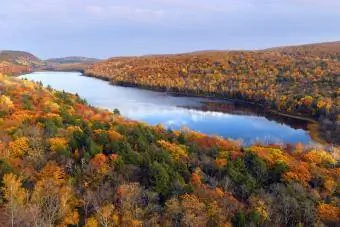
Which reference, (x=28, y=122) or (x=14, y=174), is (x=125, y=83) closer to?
(x=28, y=122)

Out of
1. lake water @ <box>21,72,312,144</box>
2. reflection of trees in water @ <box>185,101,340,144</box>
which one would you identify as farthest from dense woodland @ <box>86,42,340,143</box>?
lake water @ <box>21,72,312,144</box>

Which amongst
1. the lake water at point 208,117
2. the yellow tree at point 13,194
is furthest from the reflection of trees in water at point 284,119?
the yellow tree at point 13,194

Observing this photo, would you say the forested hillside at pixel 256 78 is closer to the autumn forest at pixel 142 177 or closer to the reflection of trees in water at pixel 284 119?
the reflection of trees in water at pixel 284 119

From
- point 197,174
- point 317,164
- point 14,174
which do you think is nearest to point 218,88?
point 317,164

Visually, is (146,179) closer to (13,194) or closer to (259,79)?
(13,194)

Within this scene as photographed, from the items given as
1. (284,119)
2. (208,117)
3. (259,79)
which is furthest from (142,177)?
(259,79)

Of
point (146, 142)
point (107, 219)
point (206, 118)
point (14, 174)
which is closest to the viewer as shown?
point (107, 219)
